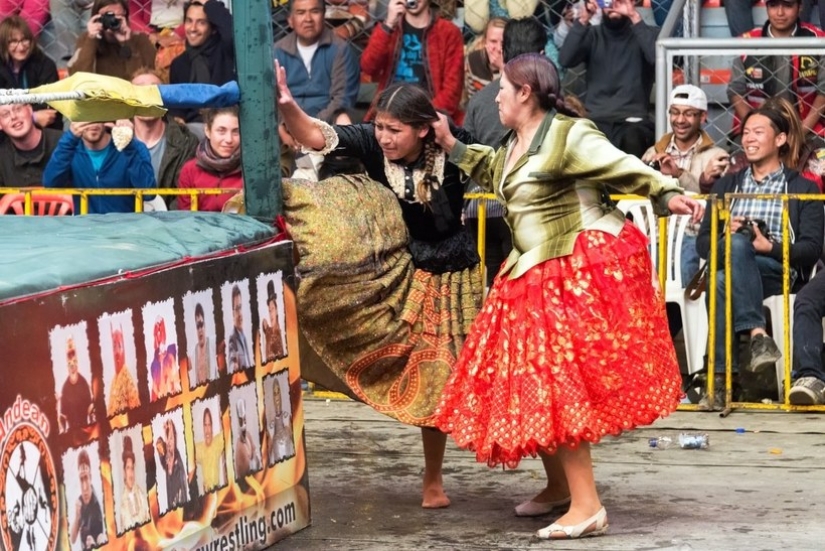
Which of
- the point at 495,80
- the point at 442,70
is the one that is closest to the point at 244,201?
the point at 495,80

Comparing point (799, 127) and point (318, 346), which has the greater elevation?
point (799, 127)

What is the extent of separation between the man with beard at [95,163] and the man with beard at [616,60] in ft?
8.60

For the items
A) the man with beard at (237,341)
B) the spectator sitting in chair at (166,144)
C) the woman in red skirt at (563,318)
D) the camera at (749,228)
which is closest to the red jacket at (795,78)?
the camera at (749,228)

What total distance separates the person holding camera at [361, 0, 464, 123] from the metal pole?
14.5 ft

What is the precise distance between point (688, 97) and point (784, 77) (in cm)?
90

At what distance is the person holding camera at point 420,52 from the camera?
30.9 feet

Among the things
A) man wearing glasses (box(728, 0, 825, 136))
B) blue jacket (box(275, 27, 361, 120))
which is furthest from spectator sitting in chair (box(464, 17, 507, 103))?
man wearing glasses (box(728, 0, 825, 136))

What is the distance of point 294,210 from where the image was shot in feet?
16.8

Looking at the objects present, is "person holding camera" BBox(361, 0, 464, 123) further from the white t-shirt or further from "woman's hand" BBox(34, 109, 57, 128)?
"woman's hand" BBox(34, 109, 57, 128)

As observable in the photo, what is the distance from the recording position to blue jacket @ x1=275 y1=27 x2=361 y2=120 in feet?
31.5

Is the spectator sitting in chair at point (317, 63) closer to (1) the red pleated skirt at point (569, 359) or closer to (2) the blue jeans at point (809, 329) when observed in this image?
(2) the blue jeans at point (809, 329)

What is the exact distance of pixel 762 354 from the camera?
23.9 feet

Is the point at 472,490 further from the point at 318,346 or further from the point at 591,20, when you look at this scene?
the point at 591,20

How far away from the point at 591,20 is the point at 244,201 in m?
4.94
